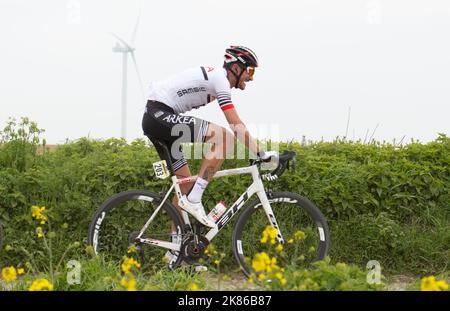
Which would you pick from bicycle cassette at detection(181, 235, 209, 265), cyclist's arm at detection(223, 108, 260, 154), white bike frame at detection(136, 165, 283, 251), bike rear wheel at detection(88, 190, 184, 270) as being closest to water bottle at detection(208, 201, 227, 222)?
white bike frame at detection(136, 165, 283, 251)

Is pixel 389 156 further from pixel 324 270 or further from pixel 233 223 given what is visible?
pixel 324 270

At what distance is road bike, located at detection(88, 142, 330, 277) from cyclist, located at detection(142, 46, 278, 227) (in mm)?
151

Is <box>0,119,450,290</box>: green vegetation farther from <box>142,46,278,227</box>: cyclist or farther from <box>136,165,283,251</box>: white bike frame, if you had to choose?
<box>142,46,278,227</box>: cyclist

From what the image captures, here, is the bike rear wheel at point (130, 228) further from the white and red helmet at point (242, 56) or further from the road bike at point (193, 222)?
the white and red helmet at point (242, 56)

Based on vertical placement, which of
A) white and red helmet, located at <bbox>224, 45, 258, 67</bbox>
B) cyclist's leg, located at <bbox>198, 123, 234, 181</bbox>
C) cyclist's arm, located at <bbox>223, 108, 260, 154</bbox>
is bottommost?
cyclist's leg, located at <bbox>198, 123, 234, 181</bbox>

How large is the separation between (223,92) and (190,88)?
426mm

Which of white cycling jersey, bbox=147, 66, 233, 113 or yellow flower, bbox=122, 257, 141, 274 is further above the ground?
white cycling jersey, bbox=147, 66, 233, 113

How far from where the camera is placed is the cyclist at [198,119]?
682 cm

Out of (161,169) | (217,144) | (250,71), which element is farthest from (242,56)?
(161,169)

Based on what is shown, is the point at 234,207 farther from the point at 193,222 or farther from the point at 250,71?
the point at 250,71

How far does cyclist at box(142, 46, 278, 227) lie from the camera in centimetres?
682

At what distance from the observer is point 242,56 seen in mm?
6934

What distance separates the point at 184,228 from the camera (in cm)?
720

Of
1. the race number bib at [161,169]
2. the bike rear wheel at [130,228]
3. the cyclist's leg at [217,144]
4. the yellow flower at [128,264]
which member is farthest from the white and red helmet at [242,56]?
the yellow flower at [128,264]
